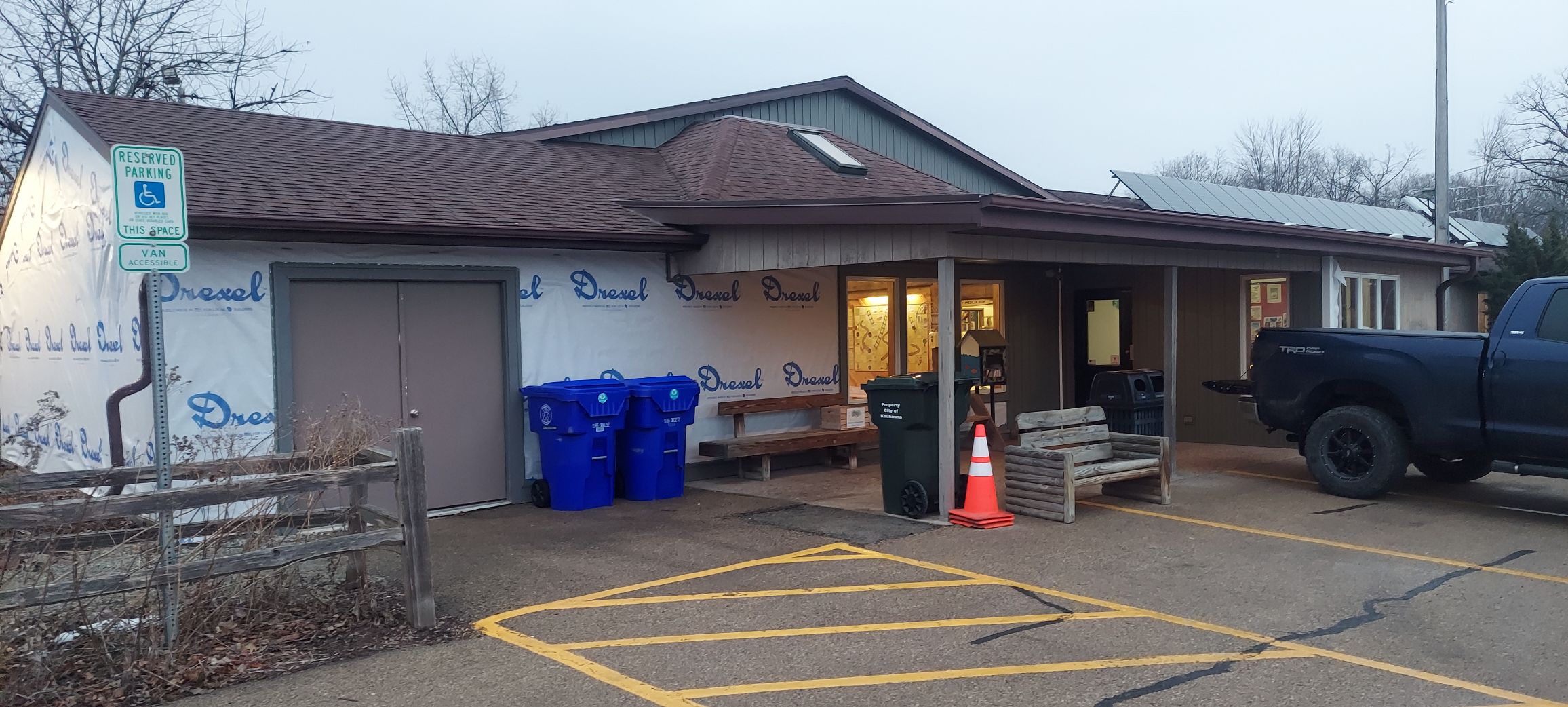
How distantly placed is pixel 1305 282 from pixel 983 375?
4.00 meters

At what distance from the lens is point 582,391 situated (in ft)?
31.9

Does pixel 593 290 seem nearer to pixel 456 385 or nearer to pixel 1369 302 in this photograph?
pixel 456 385

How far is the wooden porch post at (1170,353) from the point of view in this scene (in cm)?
1069

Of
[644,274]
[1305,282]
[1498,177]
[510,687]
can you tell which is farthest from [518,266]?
[1498,177]

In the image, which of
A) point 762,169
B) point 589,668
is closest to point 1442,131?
point 762,169

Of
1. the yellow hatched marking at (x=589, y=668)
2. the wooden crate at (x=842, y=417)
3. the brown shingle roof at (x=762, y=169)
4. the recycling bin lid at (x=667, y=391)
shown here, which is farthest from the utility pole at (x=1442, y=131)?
the yellow hatched marking at (x=589, y=668)

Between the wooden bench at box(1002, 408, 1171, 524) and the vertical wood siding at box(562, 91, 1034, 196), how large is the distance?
6544 mm

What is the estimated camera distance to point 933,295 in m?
14.2

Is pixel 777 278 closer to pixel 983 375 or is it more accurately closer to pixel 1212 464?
pixel 983 375

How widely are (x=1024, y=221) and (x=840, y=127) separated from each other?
8.75 m

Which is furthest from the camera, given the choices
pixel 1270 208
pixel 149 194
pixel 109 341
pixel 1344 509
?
pixel 1270 208

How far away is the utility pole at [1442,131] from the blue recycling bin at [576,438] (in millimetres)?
15658

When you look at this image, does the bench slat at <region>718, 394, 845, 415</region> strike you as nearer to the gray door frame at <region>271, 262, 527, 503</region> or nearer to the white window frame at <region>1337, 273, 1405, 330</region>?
the gray door frame at <region>271, 262, 527, 503</region>

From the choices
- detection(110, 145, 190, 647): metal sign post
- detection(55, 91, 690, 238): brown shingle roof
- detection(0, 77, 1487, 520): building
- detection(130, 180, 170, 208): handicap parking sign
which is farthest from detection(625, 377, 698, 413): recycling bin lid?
detection(130, 180, 170, 208): handicap parking sign
